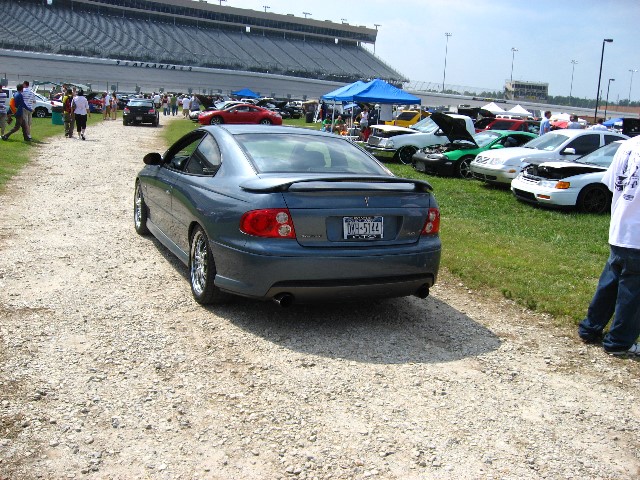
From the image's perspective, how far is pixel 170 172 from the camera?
6551mm

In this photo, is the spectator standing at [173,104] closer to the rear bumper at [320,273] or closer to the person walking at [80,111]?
the person walking at [80,111]

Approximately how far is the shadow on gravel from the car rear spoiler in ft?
3.38

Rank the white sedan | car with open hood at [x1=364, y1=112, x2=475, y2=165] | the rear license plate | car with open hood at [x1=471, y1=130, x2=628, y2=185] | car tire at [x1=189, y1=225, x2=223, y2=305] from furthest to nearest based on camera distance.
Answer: car with open hood at [x1=364, y1=112, x2=475, y2=165]
car with open hood at [x1=471, y1=130, x2=628, y2=185]
the white sedan
car tire at [x1=189, y1=225, x2=223, y2=305]
the rear license plate

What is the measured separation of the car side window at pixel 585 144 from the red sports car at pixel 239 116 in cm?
2156

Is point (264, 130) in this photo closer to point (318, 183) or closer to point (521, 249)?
point (318, 183)

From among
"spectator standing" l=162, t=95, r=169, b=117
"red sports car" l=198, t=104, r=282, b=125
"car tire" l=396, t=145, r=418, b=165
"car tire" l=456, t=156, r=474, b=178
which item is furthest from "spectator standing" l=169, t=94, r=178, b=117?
"car tire" l=456, t=156, r=474, b=178

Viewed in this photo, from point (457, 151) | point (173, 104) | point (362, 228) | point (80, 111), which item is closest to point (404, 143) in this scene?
point (457, 151)

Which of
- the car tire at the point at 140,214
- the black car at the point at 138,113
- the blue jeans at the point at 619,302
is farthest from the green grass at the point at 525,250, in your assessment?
the black car at the point at 138,113

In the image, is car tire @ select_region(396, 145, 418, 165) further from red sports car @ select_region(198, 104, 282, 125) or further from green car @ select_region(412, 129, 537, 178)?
red sports car @ select_region(198, 104, 282, 125)

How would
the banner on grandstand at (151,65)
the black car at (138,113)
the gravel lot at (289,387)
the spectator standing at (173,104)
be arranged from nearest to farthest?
the gravel lot at (289,387), the black car at (138,113), the spectator standing at (173,104), the banner on grandstand at (151,65)

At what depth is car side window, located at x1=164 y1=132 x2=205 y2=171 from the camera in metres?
6.41

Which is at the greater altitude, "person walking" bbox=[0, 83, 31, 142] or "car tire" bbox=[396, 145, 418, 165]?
"person walking" bbox=[0, 83, 31, 142]

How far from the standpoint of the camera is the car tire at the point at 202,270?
525 cm

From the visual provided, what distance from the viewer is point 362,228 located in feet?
16.3
